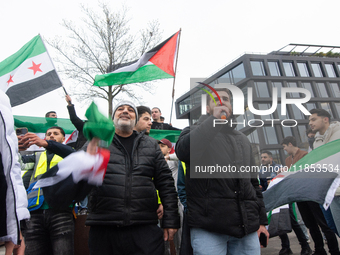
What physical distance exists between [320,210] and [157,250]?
2922 millimetres

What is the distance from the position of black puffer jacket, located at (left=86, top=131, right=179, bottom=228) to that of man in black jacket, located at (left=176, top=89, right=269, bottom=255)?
0.25 meters

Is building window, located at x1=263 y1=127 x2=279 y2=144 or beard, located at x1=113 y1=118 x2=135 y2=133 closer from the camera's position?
beard, located at x1=113 y1=118 x2=135 y2=133

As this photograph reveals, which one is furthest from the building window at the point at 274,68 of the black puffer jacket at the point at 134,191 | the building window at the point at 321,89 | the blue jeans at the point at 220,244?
the blue jeans at the point at 220,244

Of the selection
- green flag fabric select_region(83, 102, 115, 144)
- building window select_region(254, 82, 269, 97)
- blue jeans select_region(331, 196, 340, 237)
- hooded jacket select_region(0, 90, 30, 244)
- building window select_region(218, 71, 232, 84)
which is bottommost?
blue jeans select_region(331, 196, 340, 237)

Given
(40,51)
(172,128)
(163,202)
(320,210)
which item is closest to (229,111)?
(163,202)

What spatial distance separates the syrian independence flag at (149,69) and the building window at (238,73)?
34.6 meters

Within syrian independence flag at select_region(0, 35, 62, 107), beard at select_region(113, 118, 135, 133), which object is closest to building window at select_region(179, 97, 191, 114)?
syrian independence flag at select_region(0, 35, 62, 107)

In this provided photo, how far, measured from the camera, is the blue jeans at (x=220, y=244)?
189 cm

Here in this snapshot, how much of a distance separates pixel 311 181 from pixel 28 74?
434 centimetres

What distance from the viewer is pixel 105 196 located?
201 cm

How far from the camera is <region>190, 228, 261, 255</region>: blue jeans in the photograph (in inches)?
74.3

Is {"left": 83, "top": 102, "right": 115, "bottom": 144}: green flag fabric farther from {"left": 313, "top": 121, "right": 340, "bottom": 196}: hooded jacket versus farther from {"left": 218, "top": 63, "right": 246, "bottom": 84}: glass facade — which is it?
{"left": 218, "top": 63, "right": 246, "bottom": 84}: glass facade

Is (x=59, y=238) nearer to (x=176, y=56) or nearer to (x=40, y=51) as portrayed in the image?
(x=40, y=51)

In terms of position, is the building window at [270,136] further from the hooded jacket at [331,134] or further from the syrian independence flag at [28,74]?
the syrian independence flag at [28,74]
